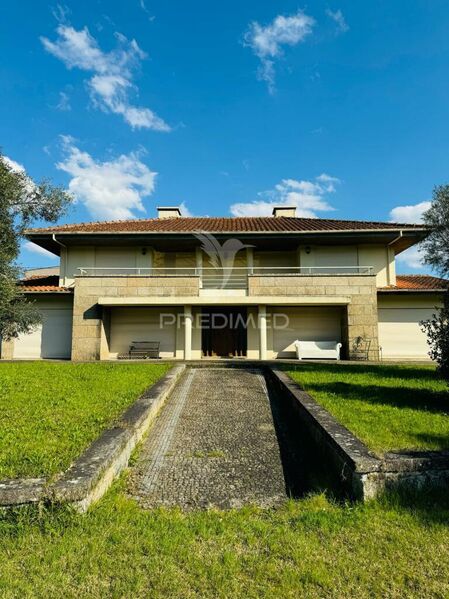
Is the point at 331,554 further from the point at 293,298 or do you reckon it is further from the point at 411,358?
the point at 411,358

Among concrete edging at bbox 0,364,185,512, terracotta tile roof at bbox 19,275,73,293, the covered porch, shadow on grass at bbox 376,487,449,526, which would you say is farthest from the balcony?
shadow on grass at bbox 376,487,449,526

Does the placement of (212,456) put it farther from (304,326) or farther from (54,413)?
(304,326)

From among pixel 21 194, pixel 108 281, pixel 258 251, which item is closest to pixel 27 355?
pixel 108 281

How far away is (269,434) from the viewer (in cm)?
566

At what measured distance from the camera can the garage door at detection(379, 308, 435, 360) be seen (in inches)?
696

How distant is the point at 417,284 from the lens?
61.9 ft

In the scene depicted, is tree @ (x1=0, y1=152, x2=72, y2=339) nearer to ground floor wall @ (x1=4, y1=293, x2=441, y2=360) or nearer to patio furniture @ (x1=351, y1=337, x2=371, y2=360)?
ground floor wall @ (x1=4, y1=293, x2=441, y2=360)

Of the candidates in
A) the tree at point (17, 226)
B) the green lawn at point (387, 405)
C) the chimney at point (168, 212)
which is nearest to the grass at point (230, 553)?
the green lawn at point (387, 405)

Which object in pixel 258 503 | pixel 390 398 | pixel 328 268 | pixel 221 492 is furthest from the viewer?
pixel 328 268

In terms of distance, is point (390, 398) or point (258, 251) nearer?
point (390, 398)

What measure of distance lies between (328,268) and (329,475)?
1571cm

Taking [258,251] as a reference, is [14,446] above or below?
below

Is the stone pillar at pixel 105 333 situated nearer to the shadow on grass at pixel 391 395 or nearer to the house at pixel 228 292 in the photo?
the house at pixel 228 292

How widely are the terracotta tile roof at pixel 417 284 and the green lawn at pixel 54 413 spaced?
13.1 m
